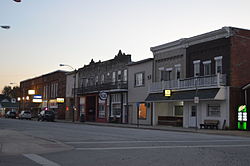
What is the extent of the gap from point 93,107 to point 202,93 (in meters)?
26.2

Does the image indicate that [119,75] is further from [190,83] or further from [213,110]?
[213,110]

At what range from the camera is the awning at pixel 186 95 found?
32.4 metres

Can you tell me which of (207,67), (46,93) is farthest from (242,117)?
(46,93)

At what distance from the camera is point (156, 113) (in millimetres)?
41062

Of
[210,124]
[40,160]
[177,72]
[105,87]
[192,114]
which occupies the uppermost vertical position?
[177,72]

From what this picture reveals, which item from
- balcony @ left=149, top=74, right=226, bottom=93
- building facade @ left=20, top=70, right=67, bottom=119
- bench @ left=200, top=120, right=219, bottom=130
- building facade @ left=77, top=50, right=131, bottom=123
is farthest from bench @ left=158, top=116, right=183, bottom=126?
building facade @ left=20, top=70, right=67, bottom=119

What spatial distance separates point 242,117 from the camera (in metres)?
31.0

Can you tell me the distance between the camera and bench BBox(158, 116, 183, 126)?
38.0 meters

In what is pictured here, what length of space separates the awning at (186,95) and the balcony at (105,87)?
646cm

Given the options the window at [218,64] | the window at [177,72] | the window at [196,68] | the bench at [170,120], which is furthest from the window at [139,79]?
the window at [218,64]

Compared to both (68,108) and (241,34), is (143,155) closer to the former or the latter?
(241,34)

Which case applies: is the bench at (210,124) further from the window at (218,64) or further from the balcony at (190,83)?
the window at (218,64)

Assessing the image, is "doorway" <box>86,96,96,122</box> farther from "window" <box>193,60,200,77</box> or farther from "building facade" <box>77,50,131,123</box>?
"window" <box>193,60,200,77</box>

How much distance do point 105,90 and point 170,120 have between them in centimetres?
1365
